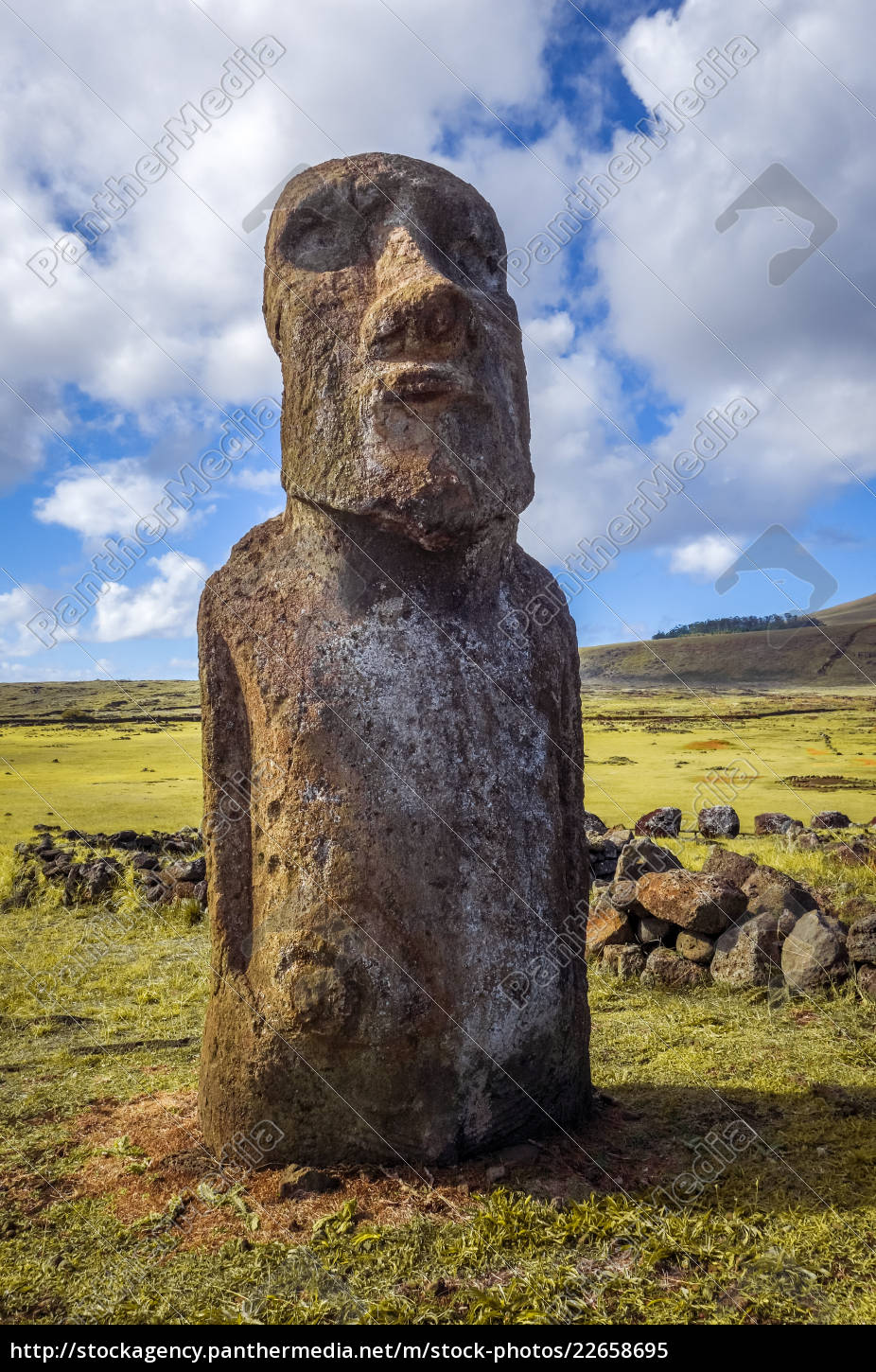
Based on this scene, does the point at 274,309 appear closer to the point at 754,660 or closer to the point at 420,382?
the point at 420,382

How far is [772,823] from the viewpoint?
50.5 feet

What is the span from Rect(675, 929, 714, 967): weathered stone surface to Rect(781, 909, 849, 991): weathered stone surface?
57 centimetres

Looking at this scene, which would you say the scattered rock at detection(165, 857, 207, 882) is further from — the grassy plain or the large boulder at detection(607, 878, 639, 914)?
the grassy plain

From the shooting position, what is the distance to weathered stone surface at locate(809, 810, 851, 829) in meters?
15.8

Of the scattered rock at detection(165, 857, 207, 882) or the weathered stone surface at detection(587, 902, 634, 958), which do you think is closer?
the weathered stone surface at detection(587, 902, 634, 958)

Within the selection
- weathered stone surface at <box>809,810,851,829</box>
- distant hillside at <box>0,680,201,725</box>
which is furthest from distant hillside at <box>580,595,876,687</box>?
weathered stone surface at <box>809,810,851,829</box>

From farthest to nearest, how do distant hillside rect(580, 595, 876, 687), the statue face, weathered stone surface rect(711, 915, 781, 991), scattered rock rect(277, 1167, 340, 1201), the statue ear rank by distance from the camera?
distant hillside rect(580, 595, 876, 687) → weathered stone surface rect(711, 915, 781, 991) → the statue ear → the statue face → scattered rock rect(277, 1167, 340, 1201)

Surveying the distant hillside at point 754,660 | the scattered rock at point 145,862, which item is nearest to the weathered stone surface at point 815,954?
the scattered rock at point 145,862

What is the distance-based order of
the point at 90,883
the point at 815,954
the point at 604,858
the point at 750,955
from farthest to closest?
the point at 604,858
the point at 90,883
the point at 750,955
the point at 815,954

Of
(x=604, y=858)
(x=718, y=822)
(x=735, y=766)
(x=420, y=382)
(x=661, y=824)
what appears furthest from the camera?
(x=735, y=766)

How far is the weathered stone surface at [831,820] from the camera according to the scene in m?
15.8

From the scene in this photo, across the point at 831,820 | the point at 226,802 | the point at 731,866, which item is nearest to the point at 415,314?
the point at 226,802

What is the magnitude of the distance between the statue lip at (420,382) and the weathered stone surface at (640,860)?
6036mm

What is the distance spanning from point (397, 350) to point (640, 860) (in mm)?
6263
